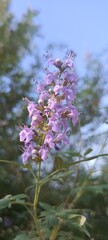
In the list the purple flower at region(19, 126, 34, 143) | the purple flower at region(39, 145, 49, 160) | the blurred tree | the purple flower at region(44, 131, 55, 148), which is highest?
the blurred tree

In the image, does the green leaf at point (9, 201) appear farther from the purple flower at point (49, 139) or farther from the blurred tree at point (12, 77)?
the blurred tree at point (12, 77)

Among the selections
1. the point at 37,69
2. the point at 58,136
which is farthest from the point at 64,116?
the point at 37,69

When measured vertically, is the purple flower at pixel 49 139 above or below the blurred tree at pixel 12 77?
below

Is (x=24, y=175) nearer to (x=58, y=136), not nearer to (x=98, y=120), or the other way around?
(x=98, y=120)

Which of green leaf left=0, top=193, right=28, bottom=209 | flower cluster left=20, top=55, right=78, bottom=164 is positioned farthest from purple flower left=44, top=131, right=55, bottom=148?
green leaf left=0, top=193, right=28, bottom=209

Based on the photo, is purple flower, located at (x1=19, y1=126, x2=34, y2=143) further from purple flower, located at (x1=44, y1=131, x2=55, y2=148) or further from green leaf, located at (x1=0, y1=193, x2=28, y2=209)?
green leaf, located at (x1=0, y1=193, x2=28, y2=209)

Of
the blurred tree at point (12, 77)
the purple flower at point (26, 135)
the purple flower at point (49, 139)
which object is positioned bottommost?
the purple flower at point (49, 139)

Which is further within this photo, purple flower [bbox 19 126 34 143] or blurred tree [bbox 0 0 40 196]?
blurred tree [bbox 0 0 40 196]

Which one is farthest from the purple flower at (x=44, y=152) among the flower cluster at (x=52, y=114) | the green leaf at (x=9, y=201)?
the green leaf at (x=9, y=201)

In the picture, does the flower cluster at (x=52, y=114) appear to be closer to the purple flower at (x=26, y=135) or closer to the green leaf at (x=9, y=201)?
the purple flower at (x=26, y=135)

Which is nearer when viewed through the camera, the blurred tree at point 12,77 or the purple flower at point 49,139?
the purple flower at point 49,139
